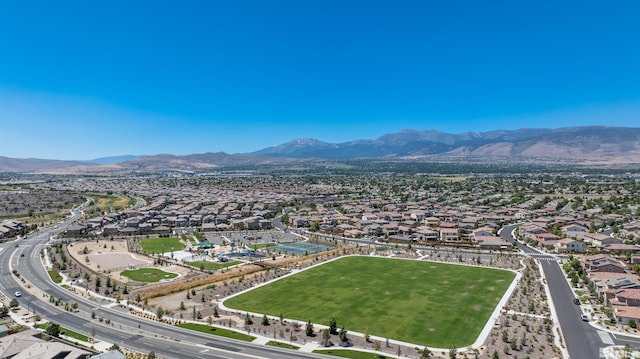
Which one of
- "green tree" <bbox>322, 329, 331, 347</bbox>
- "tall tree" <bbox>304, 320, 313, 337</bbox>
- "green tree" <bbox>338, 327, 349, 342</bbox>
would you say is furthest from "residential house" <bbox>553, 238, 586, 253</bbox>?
"tall tree" <bbox>304, 320, 313, 337</bbox>

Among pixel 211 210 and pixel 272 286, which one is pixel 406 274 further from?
pixel 211 210

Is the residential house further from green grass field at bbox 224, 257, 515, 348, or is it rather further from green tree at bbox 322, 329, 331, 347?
green tree at bbox 322, 329, 331, 347

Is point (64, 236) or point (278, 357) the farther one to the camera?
point (64, 236)

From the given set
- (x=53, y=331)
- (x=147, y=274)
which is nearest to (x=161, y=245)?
(x=147, y=274)

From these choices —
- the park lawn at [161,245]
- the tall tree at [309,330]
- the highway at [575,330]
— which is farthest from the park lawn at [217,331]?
the park lawn at [161,245]

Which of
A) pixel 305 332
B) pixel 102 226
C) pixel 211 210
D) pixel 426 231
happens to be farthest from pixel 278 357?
pixel 211 210

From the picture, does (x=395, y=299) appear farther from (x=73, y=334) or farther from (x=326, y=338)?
(x=73, y=334)

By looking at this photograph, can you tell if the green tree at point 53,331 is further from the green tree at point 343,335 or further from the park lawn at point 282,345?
the green tree at point 343,335
